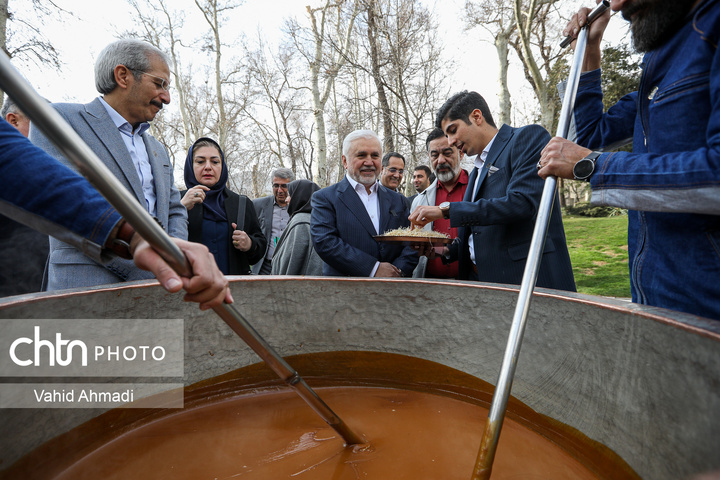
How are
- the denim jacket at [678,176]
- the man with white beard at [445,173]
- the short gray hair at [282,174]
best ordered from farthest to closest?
the short gray hair at [282,174] < the man with white beard at [445,173] < the denim jacket at [678,176]

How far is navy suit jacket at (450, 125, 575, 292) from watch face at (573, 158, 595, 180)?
86 centimetres

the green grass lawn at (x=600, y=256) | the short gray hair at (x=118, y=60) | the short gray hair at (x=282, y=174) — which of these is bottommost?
the green grass lawn at (x=600, y=256)

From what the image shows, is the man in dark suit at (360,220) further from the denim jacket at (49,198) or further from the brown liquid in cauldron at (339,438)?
the denim jacket at (49,198)

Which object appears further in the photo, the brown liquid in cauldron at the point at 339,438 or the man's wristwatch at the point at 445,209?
the man's wristwatch at the point at 445,209

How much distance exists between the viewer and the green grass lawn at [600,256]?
5865mm

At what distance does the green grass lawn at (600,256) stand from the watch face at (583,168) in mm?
5139

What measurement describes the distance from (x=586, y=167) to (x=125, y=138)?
1.84 metres

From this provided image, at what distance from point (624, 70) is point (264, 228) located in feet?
37.6

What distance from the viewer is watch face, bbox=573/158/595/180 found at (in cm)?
103

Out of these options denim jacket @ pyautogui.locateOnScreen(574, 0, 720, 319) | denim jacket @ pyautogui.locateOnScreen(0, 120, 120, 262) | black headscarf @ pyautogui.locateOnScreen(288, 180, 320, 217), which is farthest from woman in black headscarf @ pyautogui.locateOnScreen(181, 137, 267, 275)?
denim jacket @ pyautogui.locateOnScreen(574, 0, 720, 319)

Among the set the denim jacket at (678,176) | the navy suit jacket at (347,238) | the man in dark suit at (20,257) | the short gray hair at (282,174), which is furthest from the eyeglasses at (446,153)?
the man in dark suit at (20,257)

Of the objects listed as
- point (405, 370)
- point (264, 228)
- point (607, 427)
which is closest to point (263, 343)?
point (405, 370)

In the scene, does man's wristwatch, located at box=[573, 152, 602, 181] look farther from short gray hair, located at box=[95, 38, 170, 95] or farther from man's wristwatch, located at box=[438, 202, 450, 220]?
short gray hair, located at box=[95, 38, 170, 95]

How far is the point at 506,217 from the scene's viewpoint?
76.1 inches
